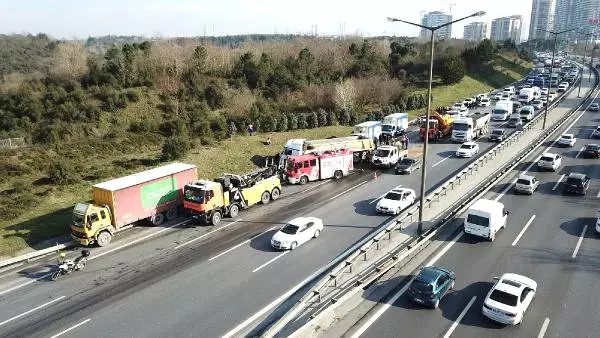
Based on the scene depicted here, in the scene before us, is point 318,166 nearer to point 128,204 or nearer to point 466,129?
point 128,204

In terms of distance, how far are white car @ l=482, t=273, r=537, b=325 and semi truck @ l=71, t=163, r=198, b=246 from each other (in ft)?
65.3

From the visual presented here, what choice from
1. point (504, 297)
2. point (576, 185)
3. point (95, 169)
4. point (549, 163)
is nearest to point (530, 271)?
point (504, 297)

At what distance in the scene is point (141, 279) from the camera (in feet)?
72.1

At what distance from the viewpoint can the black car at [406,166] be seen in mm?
38875

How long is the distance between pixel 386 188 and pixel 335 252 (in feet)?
41.0

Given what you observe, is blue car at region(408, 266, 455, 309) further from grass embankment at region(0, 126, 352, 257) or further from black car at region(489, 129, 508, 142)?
black car at region(489, 129, 508, 142)

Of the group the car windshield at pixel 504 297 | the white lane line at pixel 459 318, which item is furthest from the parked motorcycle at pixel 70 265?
the car windshield at pixel 504 297

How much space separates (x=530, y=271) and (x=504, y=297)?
16.5ft

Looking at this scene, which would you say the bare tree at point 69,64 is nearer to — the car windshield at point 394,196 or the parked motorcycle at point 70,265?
the parked motorcycle at point 70,265

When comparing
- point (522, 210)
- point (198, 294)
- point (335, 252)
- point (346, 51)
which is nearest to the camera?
point (198, 294)

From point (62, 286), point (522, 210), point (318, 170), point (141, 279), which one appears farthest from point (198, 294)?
point (522, 210)

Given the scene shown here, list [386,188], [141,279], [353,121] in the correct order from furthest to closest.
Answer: [353,121] < [386,188] < [141,279]

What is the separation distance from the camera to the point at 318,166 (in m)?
37.4

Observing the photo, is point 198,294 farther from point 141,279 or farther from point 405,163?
point 405,163
